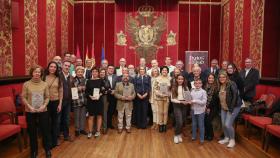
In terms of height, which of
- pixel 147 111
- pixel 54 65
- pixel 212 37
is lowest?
pixel 147 111

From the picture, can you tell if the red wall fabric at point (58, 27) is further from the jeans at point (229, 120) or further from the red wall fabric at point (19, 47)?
the jeans at point (229, 120)

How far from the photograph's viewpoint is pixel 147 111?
600 centimetres

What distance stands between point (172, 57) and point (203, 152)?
16.1 ft

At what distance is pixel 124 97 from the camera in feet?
17.4

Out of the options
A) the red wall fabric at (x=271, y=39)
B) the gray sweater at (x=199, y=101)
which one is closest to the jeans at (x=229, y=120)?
the gray sweater at (x=199, y=101)

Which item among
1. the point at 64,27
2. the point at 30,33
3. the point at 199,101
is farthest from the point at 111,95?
the point at 64,27

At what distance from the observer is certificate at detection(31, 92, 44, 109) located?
3531mm

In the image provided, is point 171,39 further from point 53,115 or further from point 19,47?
point 53,115

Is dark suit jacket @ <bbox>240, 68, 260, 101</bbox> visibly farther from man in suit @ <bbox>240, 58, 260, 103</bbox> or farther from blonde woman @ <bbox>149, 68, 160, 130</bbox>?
blonde woman @ <bbox>149, 68, 160, 130</bbox>

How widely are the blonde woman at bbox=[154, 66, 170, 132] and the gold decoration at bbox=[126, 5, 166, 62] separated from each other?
3325 mm

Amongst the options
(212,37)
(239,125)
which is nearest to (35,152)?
(239,125)

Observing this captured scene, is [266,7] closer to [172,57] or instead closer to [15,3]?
[172,57]

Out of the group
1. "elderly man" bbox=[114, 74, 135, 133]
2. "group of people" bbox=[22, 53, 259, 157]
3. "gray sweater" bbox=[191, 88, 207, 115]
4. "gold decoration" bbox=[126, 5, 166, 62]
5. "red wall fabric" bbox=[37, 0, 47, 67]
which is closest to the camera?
"group of people" bbox=[22, 53, 259, 157]

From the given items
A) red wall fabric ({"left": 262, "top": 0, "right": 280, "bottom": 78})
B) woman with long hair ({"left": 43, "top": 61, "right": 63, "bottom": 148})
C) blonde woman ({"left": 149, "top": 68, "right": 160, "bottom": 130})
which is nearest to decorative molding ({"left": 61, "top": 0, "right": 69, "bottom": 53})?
blonde woman ({"left": 149, "top": 68, "right": 160, "bottom": 130})
